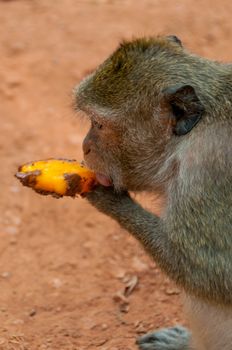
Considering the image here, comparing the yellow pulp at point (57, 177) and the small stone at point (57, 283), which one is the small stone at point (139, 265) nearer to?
the small stone at point (57, 283)

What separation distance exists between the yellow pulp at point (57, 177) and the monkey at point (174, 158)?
6 centimetres

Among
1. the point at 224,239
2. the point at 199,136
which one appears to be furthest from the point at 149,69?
the point at 224,239

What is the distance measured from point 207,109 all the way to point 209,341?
4.91 ft

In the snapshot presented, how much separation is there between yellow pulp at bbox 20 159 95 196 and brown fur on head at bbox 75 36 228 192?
0.08 m

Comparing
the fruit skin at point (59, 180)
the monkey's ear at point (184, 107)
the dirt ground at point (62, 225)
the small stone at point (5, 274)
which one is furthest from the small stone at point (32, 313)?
the monkey's ear at point (184, 107)

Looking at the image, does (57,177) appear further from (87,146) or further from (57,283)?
(57,283)

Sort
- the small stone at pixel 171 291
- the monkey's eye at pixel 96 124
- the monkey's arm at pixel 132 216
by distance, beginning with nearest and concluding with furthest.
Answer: the monkey's arm at pixel 132 216 → the monkey's eye at pixel 96 124 → the small stone at pixel 171 291

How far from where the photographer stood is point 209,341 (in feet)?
16.5

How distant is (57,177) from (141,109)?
709mm

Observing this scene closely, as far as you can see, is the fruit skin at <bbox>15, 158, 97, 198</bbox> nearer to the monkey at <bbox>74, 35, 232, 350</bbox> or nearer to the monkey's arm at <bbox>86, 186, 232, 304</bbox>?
the monkey at <bbox>74, 35, 232, 350</bbox>

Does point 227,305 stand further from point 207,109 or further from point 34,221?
point 34,221

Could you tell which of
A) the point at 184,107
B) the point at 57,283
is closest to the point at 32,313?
the point at 57,283

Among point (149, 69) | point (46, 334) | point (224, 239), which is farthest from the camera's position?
point (46, 334)

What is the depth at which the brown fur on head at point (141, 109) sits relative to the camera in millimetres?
4742
